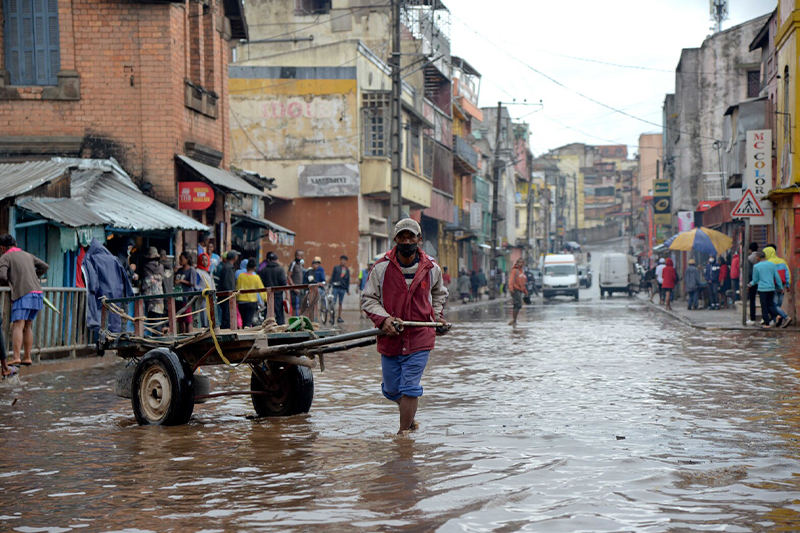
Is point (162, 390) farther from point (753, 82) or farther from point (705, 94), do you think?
point (705, 94)

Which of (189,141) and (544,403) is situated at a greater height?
(189,141)

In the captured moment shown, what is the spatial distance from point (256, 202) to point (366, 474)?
2412 cm

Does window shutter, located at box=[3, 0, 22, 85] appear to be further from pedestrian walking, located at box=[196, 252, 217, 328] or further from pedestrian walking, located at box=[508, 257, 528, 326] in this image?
pedestrian walking, located at box=[508, 257, 528, 326]

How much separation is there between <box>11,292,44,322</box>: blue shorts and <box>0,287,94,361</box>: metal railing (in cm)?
36

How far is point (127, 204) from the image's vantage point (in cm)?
2014

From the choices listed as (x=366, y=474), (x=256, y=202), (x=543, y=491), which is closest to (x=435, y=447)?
(x=366, y=474)

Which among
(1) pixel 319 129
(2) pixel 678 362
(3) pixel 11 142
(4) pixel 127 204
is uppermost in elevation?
(1) pixel 319 129

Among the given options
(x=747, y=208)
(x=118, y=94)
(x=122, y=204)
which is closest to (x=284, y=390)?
(x=122, y=204)

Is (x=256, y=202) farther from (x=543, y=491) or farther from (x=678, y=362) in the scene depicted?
(x=543, y=491)

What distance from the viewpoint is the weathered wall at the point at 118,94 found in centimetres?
2272

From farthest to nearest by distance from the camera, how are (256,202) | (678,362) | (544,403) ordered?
1. (256,202)
2. (678,362)
3. (544,403)

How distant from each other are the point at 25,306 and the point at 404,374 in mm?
7439

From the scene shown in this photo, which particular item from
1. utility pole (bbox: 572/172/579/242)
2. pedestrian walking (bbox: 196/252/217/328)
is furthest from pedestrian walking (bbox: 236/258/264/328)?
utility pole (bbox: 572/172/579/242)

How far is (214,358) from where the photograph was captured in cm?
969
